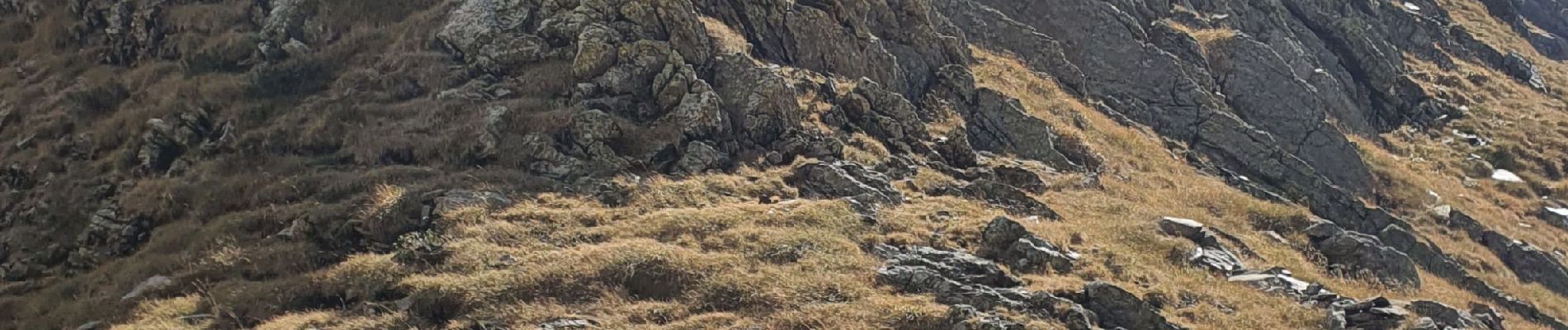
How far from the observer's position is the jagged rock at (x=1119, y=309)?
1691 cm

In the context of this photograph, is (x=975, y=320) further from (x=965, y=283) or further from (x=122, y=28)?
(x=122, y=28)

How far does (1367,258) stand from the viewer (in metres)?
23.2

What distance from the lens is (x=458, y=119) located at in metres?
21.4

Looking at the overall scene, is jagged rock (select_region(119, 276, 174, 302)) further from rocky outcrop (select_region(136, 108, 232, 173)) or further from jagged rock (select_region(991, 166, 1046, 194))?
jagged rock (select_region(991, 166, 1046, 194))

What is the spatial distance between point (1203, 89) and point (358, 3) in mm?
26635

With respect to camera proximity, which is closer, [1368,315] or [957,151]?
[1368,315]

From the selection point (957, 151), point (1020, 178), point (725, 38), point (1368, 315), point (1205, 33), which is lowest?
point (1205, 33)

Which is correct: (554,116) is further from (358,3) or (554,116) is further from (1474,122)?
(1474,122)

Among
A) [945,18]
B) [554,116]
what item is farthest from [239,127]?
[945,18]

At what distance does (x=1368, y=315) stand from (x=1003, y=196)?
7.31 metres

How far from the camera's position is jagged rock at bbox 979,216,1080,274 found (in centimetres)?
1889

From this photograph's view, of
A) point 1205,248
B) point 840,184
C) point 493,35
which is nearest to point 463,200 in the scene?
point 493,35

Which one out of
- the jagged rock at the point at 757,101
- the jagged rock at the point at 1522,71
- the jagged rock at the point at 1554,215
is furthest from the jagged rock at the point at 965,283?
the jagged rock at the point at 1522,71

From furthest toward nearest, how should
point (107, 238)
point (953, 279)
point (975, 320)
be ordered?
1. point (107, 238)
2. point (953, 279)
3. point (975, 320)
